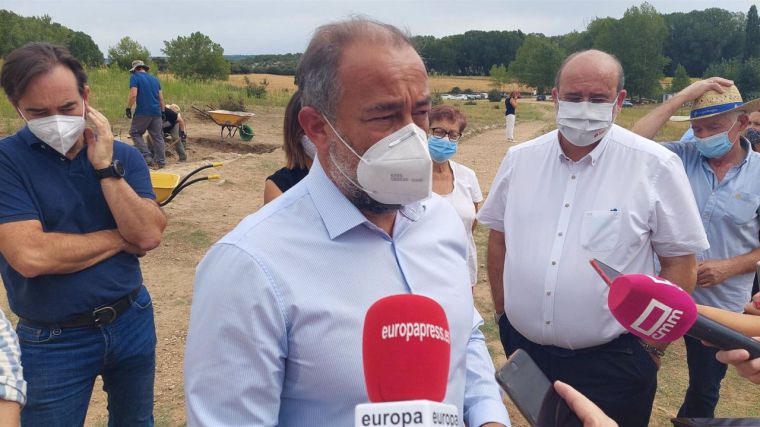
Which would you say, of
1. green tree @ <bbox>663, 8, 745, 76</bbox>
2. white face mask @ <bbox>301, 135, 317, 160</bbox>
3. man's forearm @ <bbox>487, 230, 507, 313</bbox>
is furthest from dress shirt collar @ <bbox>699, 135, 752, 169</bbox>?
green tree @ <bbox>663, 8, 745, 76</bbox>

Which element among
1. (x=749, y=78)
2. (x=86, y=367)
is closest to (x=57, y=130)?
(x=86, y=367)

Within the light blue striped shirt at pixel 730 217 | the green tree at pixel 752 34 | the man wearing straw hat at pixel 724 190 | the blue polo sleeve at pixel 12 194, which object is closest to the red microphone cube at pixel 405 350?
the blue polo sleeve at pixel 12 194

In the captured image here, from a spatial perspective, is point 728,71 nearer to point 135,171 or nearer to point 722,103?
point 722,103

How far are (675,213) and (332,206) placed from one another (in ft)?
6.33

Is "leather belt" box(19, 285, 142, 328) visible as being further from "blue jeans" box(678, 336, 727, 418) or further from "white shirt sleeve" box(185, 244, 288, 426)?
"blue jeans" box(678, 336, 727, 418)

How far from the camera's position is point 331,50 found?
155cm

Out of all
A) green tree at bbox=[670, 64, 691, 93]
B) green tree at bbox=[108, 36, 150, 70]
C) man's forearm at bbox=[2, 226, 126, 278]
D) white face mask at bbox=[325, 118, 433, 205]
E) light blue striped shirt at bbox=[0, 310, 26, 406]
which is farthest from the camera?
green tree at bbox=[670, 64, 691, 93]

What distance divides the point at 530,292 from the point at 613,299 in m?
1.29

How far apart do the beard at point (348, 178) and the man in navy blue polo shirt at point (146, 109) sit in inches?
432

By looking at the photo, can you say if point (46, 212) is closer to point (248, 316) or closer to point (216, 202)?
point (248, 316)

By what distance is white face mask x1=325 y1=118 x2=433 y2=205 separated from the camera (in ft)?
5.19

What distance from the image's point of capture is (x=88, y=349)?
2.43m

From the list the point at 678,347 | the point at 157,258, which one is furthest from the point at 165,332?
the point at 678,347

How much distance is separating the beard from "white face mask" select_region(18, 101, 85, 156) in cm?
145
